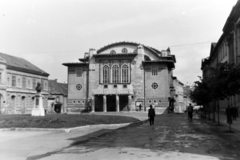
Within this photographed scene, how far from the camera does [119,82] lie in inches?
2377

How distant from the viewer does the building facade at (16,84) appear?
5217 centimetres

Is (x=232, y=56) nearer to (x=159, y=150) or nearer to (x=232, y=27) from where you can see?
(x=232, y=27)

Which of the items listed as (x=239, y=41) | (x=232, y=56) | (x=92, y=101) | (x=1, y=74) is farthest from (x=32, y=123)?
(x=92, y=101)

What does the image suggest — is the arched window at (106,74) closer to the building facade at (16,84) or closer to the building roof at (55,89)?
the building facade at (16,84)

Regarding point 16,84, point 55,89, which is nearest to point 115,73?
point 16,84

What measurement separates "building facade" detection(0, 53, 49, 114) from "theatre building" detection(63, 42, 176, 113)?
780 centimetres

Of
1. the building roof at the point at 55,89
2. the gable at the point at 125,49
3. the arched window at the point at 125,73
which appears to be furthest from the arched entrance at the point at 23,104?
the building roof at the point at 55,89

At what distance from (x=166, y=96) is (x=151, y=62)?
7.52m

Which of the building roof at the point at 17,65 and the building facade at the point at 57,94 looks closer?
the building roof at the point at 17,65

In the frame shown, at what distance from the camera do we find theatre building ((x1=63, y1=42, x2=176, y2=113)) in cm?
5869

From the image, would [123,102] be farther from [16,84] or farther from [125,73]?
[16,84]

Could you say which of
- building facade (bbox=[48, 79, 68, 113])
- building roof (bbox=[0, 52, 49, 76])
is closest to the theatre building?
building roof (bbox=[0, 52, 49, 76])

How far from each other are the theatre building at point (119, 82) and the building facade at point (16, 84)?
7.80 metres

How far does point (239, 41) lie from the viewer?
3503 centimetres
